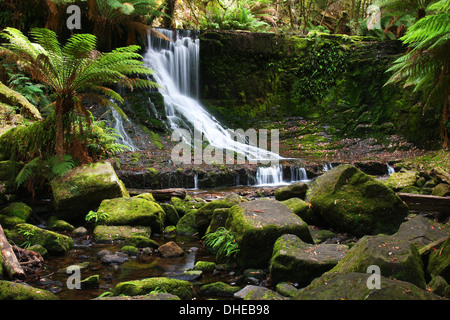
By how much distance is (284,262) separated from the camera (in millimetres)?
3082

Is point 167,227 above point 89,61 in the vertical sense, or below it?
below

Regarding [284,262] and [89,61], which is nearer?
[284,262]

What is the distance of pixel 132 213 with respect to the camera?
4766 millimetres

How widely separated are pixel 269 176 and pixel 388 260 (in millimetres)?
5956

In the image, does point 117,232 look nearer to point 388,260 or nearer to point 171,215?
point 171,215

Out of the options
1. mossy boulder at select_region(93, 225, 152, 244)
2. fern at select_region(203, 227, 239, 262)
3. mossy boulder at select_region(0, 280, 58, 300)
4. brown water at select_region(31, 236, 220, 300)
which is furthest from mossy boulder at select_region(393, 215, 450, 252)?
mossy boulder at select_region(0, 280, 58, 300)

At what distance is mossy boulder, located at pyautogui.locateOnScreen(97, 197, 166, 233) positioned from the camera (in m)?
4.70

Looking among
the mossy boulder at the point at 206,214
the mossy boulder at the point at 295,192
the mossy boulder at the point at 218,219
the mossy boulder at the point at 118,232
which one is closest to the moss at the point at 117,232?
the mossy boulder at the point at 118,232

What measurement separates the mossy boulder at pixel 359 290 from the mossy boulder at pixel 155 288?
1073mm

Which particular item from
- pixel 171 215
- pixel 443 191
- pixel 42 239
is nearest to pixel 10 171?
pixel 42 239

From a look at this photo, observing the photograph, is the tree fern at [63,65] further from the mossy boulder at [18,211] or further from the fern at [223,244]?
the fern at [223,244]

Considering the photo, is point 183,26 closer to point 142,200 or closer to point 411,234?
point 142,200
